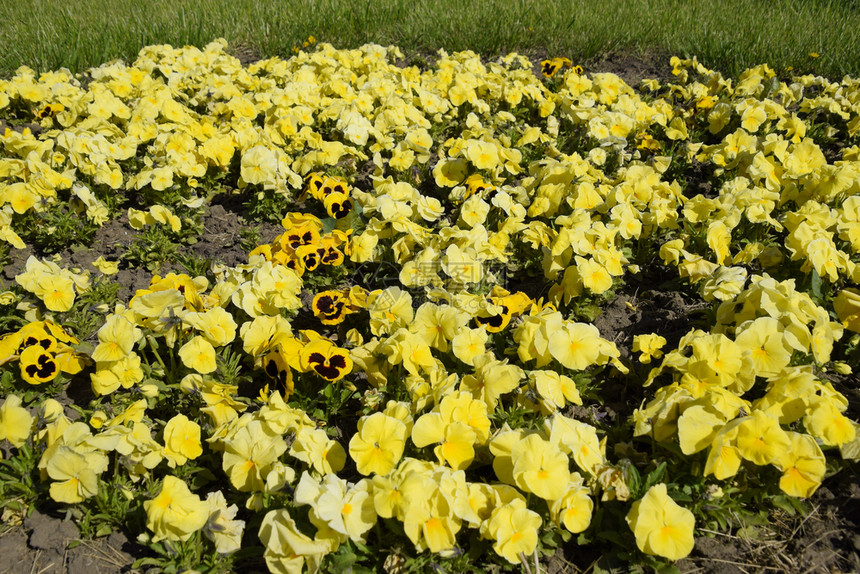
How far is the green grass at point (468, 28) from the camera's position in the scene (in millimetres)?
6555

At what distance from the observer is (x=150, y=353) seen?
10.2 ft

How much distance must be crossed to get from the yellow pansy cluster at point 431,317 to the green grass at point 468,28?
1.40 m

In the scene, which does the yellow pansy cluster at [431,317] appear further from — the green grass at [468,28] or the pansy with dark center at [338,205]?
the green grass at [468,28]

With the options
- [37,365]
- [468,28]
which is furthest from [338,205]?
[468,28]

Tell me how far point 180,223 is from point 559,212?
250cm

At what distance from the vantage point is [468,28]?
736 cm

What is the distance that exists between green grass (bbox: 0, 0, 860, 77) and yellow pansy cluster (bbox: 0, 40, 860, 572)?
1399mm

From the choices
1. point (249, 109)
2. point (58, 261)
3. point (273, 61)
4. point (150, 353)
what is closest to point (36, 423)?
point (150, 353)

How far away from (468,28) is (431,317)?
5668 millimetres

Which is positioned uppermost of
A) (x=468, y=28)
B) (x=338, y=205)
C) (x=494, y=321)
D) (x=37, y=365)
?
(x=468, y=28)

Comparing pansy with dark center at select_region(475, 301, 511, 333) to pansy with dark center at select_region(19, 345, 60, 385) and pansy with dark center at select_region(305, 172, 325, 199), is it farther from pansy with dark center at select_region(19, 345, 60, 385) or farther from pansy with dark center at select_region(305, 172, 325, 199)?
pansy with dark center at select_region(19, 345, 60, 385)

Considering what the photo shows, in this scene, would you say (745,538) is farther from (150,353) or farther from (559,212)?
(150,353)

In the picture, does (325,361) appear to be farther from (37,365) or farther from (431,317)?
(37,365)

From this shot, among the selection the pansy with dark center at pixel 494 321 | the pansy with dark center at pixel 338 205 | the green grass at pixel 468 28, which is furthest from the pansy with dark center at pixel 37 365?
the green grass at pixel 468 28
